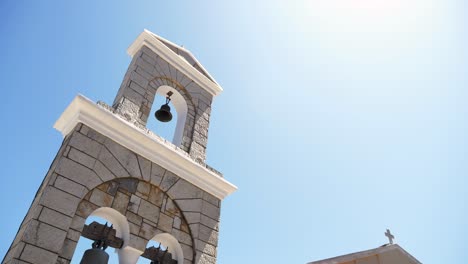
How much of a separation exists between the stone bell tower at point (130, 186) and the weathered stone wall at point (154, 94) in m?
0.02

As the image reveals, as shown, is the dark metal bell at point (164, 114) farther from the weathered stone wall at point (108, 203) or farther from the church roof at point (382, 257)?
the church roof at point (382, 257)

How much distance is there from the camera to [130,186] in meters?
4.32

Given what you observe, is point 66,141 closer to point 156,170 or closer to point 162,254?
point 156,170

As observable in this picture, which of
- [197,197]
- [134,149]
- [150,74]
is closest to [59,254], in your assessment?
[134,149]

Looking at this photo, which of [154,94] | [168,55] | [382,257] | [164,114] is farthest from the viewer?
[168,55]

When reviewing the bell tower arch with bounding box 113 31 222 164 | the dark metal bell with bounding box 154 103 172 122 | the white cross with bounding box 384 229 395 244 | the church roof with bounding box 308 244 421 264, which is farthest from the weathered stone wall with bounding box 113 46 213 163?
the white cross with bounding box 384 229 395 244

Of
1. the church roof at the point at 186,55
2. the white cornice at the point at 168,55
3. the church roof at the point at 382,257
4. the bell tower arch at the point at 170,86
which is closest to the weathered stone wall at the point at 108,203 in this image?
the bell tower arch at the point at 170,86

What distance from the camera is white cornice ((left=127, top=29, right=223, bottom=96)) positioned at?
5752 millimetres

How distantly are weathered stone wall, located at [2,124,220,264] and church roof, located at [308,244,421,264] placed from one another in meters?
1.57

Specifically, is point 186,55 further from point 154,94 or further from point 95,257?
point 95,257

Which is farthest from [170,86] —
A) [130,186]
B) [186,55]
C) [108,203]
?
[108,203]

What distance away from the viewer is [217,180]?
5.14 meters

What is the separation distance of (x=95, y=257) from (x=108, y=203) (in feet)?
1.89

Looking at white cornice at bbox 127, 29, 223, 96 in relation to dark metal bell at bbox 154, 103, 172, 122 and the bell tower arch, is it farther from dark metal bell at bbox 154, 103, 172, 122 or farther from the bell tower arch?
dark metal bell at bbox 154, 103, 172, 122
